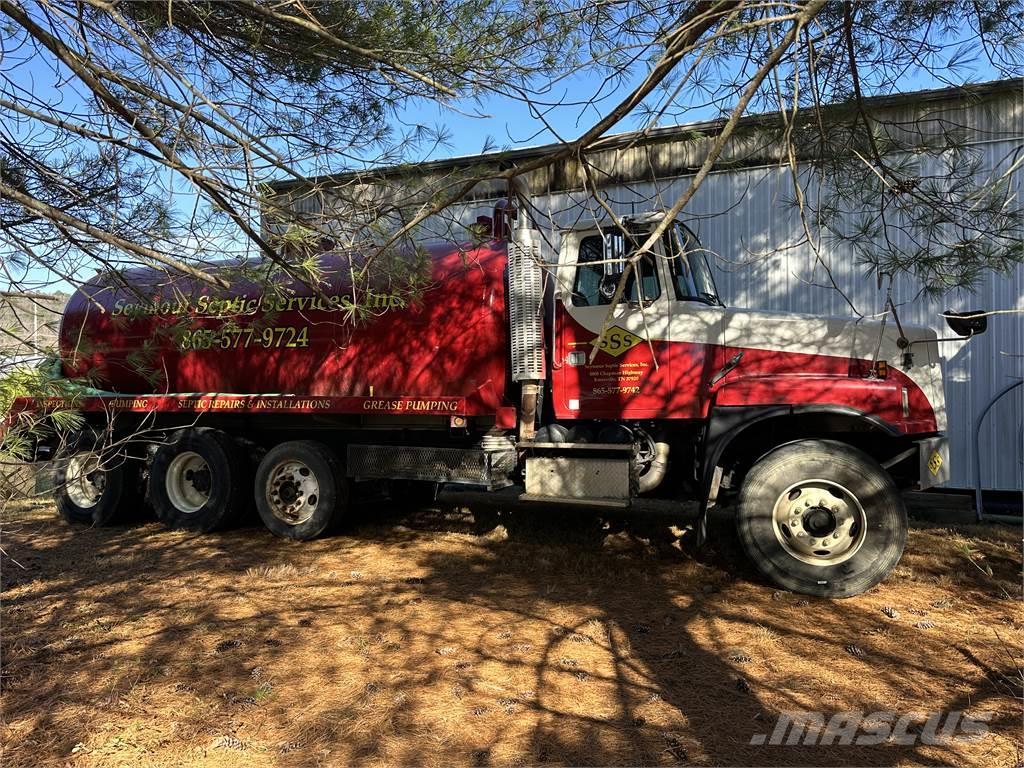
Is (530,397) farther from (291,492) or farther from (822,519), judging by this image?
(291,492)

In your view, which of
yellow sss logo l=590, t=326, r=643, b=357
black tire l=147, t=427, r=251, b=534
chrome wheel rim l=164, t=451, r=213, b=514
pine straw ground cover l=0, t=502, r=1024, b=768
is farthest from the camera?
chrome wheel rim l=164, t=451, r=213, b=514

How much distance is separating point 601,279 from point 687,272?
712mm

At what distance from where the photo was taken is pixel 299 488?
7039 mm

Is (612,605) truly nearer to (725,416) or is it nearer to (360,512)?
(725,416)

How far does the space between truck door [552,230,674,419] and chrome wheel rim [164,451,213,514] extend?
13.0 feet

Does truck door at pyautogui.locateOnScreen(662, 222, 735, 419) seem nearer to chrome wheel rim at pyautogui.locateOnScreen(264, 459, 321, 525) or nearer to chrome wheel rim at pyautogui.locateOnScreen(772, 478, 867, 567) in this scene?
chrome wheel rim at pyautogui.locateOnScreen(772, 478, 867, 567)

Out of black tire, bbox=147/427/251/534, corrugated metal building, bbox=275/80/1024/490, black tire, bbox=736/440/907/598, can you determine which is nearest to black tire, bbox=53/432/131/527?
black tire, bbox=147/427/251/534

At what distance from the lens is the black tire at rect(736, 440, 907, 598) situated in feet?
15.8

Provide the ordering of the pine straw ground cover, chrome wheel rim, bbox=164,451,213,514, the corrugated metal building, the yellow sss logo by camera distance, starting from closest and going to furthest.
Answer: the pine straw ground cover, the yellow sss logo, the corrugated metal building, chrome wheel rim, bbox=164,451,213,514

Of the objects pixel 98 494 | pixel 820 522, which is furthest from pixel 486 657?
pixel 98 494

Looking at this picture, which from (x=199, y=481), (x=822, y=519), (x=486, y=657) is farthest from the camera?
(x=199, y=481)

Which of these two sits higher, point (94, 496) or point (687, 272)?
point (687, 272)

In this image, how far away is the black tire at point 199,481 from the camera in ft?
23.6

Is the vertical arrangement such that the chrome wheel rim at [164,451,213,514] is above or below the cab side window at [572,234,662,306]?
below
